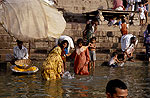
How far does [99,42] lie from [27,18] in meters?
9.54

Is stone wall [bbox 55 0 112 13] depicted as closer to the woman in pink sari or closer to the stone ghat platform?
the stone ghat platform

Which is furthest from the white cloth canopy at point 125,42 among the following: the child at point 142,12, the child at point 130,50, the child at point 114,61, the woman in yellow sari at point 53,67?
the woman in yellow sari at point 53,67

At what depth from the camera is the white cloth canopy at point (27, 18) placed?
16.6 feet

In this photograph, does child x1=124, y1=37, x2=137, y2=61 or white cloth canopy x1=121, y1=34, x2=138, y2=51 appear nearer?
child x1=124, y1=37, x2=137, y2=61

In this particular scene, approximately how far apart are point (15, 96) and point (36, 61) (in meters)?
5.37

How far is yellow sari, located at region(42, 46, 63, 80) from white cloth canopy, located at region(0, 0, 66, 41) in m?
3.22

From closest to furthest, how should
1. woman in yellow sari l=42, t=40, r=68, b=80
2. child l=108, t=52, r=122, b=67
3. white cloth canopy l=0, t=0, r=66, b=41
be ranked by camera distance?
1. white cloth canopy l=0, t=0, r=66, b=41
2. woman in yellow sari l=42, t=40, r=68, b=80
3. child l=108, t=52, r=122, b=67

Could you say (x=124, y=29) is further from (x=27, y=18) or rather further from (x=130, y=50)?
(x=27, y=18)

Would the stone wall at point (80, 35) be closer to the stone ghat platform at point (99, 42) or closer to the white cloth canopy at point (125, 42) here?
the stone ghat platform at point (99, 42)

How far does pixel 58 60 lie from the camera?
850cm

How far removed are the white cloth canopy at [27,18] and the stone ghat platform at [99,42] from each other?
6477 mm

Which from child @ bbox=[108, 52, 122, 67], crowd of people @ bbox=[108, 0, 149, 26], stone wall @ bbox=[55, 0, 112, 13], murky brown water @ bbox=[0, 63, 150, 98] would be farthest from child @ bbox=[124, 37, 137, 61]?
stone wall @ bbox=[55, 0, 112, 13]

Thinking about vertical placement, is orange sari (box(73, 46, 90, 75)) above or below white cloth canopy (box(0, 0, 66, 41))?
below

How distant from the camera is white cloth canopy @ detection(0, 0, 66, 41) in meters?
5.06
